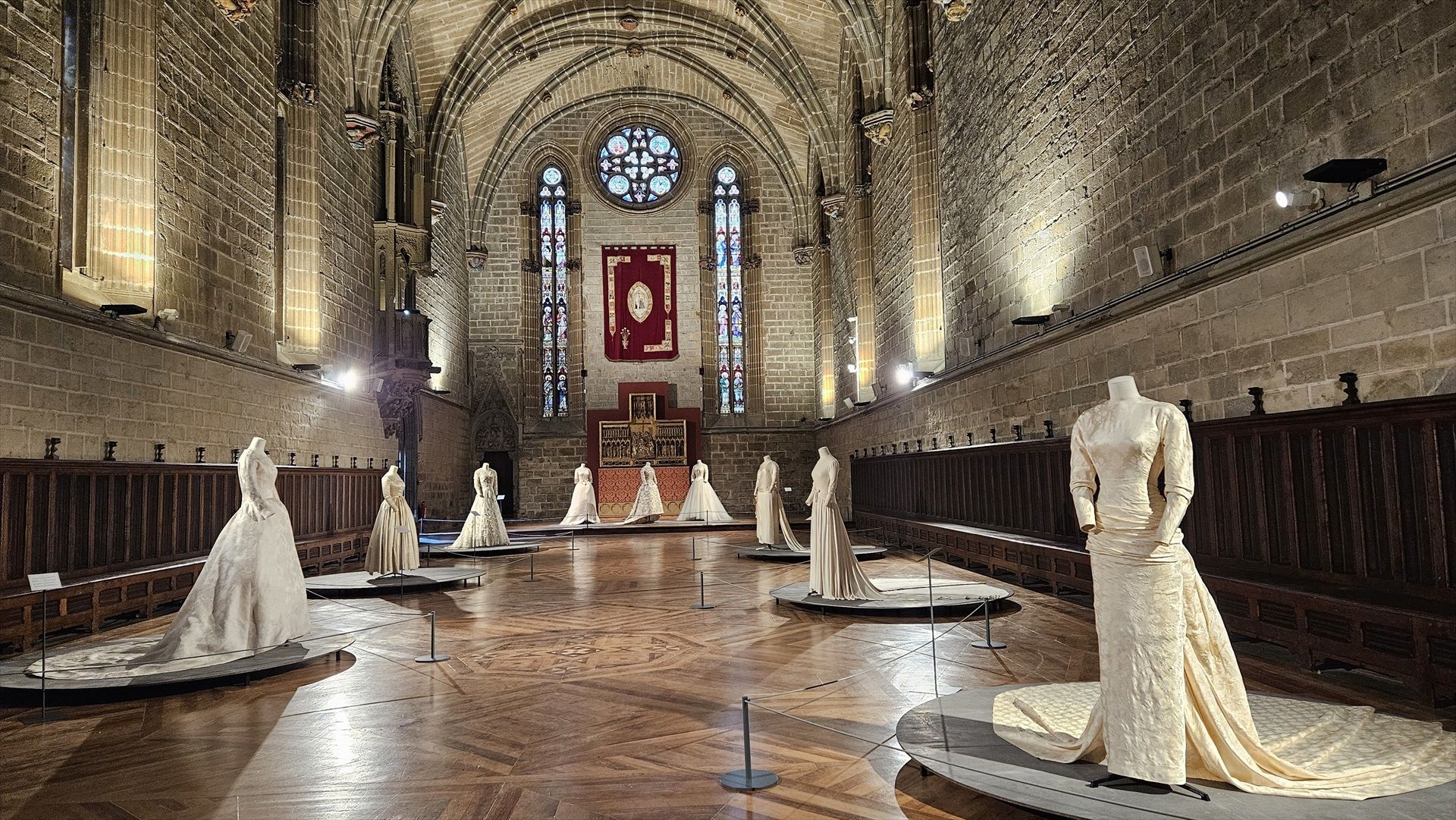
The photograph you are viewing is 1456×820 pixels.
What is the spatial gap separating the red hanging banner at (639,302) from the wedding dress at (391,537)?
16.5 m

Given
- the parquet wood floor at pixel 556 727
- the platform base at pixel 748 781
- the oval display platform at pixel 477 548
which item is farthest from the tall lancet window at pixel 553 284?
the platform base at pixel 748 781

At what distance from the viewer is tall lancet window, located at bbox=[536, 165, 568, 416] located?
89.7 ft

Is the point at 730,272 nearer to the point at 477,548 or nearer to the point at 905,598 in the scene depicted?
the point at 477,548

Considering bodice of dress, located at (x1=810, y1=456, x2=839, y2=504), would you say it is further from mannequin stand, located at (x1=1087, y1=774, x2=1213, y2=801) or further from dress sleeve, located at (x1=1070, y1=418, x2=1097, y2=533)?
mannequin stand, located at (x1=1087, y1=774, x2=1213, y2=801)

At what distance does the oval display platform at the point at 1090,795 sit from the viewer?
2.94m

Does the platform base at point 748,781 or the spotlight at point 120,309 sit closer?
the platform base at point 748,781

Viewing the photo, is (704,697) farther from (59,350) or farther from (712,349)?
(712,349)

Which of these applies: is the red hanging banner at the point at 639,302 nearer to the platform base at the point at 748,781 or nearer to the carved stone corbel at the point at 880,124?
the carved stone corbel at the point at 880,124

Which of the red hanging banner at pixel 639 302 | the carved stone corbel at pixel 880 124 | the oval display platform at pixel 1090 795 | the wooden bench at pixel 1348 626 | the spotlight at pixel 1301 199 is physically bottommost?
the oval display platform at pixel 1090 795

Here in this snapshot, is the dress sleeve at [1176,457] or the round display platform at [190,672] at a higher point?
the dress sleeve at [1176,457]

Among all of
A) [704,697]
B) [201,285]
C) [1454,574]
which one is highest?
[201,285]

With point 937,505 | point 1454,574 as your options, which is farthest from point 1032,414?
point 1454,574

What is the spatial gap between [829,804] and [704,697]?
1794mm

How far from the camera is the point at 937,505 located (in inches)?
549
